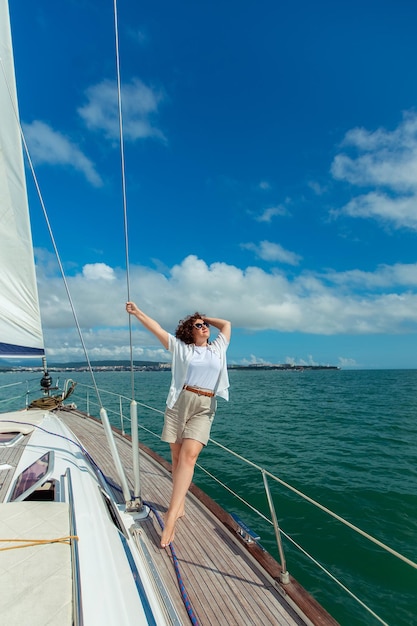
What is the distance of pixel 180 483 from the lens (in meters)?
2.94

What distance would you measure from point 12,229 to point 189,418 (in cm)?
481

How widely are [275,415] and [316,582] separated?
15.1 metres

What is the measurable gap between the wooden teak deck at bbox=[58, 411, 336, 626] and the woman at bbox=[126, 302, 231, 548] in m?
0.27

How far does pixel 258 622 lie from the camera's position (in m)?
2.19

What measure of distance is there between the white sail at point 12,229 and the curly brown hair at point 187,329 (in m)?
3.70

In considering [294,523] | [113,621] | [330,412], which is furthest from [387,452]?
[113,621]

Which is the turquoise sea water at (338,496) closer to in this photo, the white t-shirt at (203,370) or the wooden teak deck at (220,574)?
the wooden teak deck at (220,574)

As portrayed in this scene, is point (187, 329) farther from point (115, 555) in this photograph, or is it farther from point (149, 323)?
point (115, 555)

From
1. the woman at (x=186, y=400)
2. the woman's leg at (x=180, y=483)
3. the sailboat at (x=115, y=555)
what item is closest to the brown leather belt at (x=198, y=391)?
the woman at (x=186, y=400)

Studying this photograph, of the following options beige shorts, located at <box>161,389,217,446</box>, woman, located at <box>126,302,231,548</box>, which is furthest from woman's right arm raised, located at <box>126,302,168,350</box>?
beige shorts, located at <box>161,389,217,446</box>

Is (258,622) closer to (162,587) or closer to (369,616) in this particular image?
(162,587)

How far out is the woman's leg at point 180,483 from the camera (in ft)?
9.52

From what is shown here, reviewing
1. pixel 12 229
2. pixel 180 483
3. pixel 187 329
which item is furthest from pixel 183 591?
pixel 12 229

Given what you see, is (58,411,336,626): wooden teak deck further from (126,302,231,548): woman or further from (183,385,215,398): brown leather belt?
(183,385,215,398): brown leather belt
